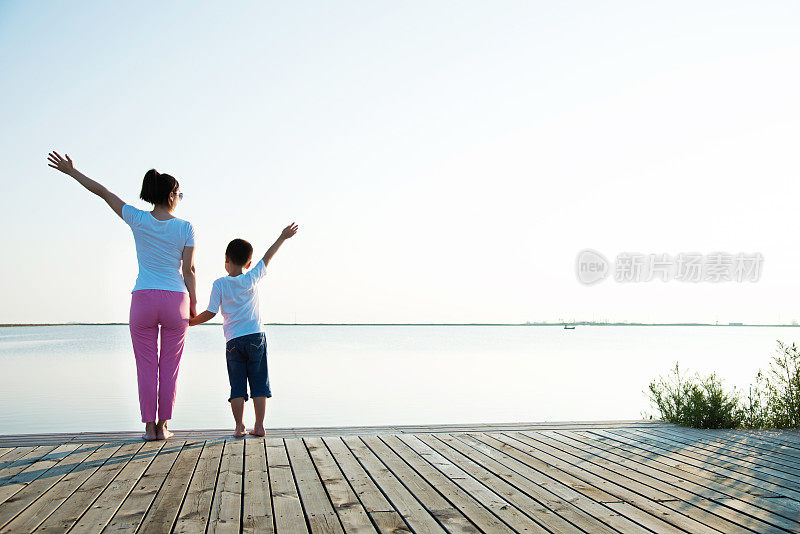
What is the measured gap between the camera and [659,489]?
3037mm

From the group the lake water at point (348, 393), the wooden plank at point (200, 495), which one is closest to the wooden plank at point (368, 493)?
the wooden plank at point (200, 495)

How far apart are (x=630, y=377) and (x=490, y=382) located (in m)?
4.35

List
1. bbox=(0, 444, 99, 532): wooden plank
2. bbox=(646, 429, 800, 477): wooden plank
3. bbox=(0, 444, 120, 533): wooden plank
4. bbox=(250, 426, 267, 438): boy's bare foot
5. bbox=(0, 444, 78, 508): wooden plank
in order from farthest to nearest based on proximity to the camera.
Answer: bbox=(250, 426, 267, 438): boy's bare foot → bbox=(646, 429, 800, 477): wooden plank → bbox=(0, 444, 78, 508): wooden plank → bbox=(0, 444, 99, 532): wooden plank → bbox=(0, 444, 120, 533): wooden plank

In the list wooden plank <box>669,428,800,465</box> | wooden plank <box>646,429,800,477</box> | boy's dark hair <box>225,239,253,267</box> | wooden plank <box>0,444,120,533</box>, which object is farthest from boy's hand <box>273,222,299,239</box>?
wooden plank <box>669,428,800,465</box>

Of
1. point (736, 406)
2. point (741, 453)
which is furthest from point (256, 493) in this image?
point (736, 406)

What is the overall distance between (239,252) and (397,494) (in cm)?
220

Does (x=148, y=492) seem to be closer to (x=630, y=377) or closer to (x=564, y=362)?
(x=630, y=377)

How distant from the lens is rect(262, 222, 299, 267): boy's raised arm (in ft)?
14.7

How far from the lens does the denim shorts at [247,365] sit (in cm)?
435

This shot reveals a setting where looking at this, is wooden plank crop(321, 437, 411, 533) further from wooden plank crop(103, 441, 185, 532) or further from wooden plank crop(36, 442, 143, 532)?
wooden plank crop(36, 442, 143, 532)

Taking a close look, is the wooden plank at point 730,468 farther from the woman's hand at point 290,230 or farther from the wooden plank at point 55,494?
the wooden plank at point 55,494

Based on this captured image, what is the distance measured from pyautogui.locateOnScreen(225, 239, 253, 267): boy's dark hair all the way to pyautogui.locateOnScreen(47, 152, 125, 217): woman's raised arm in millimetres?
710

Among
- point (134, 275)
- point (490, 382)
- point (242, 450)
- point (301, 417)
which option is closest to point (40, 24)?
point (301, 417)

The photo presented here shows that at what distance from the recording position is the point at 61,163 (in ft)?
13.1
